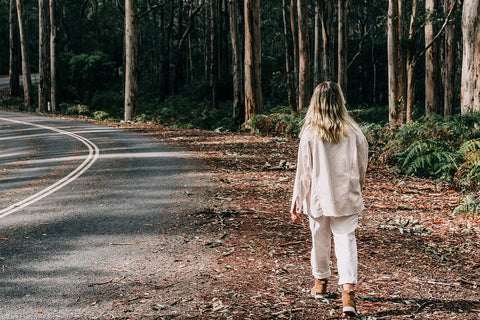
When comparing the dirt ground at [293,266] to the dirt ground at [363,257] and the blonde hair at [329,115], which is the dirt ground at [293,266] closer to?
the dirt ground at [363,257]

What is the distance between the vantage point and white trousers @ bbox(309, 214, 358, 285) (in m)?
4.37

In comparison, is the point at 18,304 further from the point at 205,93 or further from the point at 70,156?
the point at 205,93

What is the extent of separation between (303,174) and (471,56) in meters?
9.48

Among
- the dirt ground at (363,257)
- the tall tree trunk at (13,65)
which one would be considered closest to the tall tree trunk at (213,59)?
the tall tree trunk at (13,65)

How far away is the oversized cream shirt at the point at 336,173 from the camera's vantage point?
439cm

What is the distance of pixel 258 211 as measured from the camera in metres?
8.22

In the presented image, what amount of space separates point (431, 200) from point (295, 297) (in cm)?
493

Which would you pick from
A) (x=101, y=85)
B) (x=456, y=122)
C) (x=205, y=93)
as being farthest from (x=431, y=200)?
(x=101, y=85)

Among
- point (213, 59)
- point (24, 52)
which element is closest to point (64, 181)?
point (213, 59)

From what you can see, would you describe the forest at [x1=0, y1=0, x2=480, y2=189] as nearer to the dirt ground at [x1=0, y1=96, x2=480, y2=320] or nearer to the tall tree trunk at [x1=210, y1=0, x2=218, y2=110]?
the tall tree trunk at [x1=210, y1=0, x2=218, y2=110]

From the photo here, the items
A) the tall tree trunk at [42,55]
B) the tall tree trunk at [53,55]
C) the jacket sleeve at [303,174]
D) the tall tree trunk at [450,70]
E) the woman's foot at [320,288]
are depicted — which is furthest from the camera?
the tall tree trunk at [53,55]

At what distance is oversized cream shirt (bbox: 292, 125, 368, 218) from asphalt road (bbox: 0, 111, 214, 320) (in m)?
1.91

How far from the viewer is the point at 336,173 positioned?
443 centimetres

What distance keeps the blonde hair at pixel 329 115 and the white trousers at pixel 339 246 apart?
29.0 inches
